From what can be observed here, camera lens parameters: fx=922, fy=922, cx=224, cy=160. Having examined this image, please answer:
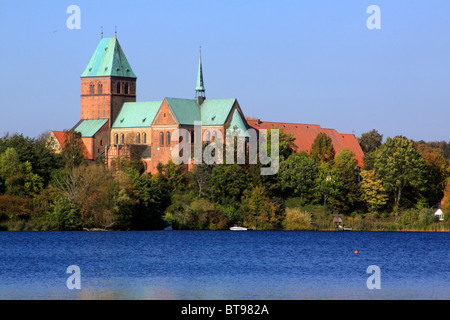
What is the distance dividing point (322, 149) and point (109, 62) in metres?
25.8

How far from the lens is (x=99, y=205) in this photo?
211 ft

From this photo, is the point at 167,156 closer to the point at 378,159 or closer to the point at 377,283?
the point at 378,159

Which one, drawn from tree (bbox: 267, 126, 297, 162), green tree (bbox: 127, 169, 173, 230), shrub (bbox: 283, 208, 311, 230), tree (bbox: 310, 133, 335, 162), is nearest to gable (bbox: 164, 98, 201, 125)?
tree (bbox: 267, 126, 297, 162)

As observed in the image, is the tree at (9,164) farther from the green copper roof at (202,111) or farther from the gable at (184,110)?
the green copper roof at (202,111)

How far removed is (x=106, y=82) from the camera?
10306cm

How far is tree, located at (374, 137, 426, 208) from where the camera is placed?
80875mm

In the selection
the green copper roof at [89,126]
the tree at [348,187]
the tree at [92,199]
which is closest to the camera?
the tree at [92,199]

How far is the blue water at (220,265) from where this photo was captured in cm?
3153

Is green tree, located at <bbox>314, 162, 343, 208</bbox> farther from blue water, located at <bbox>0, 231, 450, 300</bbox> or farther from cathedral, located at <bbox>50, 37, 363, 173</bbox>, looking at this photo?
cathedral, located at <bbox>50, 37, 363, 173</bbox>

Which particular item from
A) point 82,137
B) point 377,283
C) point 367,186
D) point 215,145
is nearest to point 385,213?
point 367,186

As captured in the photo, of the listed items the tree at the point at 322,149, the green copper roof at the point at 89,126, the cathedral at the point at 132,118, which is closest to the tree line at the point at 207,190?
the tree at the point at 322,149

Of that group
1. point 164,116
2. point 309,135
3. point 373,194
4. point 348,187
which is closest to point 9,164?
point 348,187

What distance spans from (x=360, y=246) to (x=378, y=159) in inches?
1116

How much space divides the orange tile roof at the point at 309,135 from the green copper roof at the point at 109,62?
50.8ft
